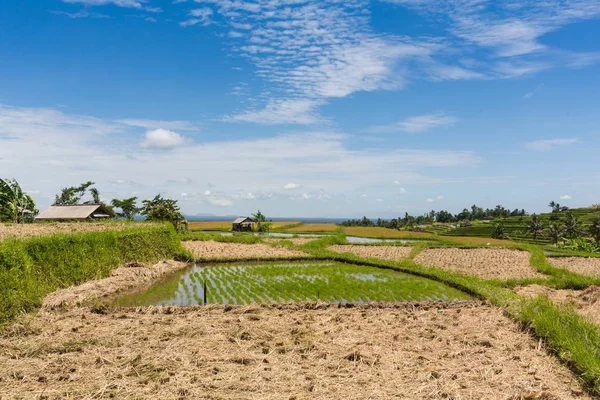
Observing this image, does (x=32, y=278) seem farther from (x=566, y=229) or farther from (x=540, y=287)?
(x=566, y=229)

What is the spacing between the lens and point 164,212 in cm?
3147

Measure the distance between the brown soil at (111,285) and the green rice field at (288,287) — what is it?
60 cm

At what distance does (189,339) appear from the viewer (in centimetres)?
738

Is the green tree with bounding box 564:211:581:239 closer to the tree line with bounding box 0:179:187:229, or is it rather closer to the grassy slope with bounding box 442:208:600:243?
the grassy slope with bounding box 442:208:600:243

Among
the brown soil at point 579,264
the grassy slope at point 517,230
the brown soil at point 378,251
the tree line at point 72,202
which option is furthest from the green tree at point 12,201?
the grassy slope at point 517,230

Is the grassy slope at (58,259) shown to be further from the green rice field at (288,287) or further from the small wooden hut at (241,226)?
the small wooden hut at (241,226)

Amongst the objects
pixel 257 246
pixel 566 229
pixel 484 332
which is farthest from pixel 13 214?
pixel 566 229

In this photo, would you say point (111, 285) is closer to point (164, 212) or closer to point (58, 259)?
point (58, 259)

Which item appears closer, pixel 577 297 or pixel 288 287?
pixel 577 297

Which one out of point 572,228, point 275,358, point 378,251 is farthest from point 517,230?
point 275,358

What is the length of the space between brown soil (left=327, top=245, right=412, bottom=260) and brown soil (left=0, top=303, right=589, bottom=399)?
45.8 ft

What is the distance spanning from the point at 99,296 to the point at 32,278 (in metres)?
1.90

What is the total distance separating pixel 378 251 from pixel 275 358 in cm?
1990

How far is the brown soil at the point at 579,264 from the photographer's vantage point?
18.8 m
